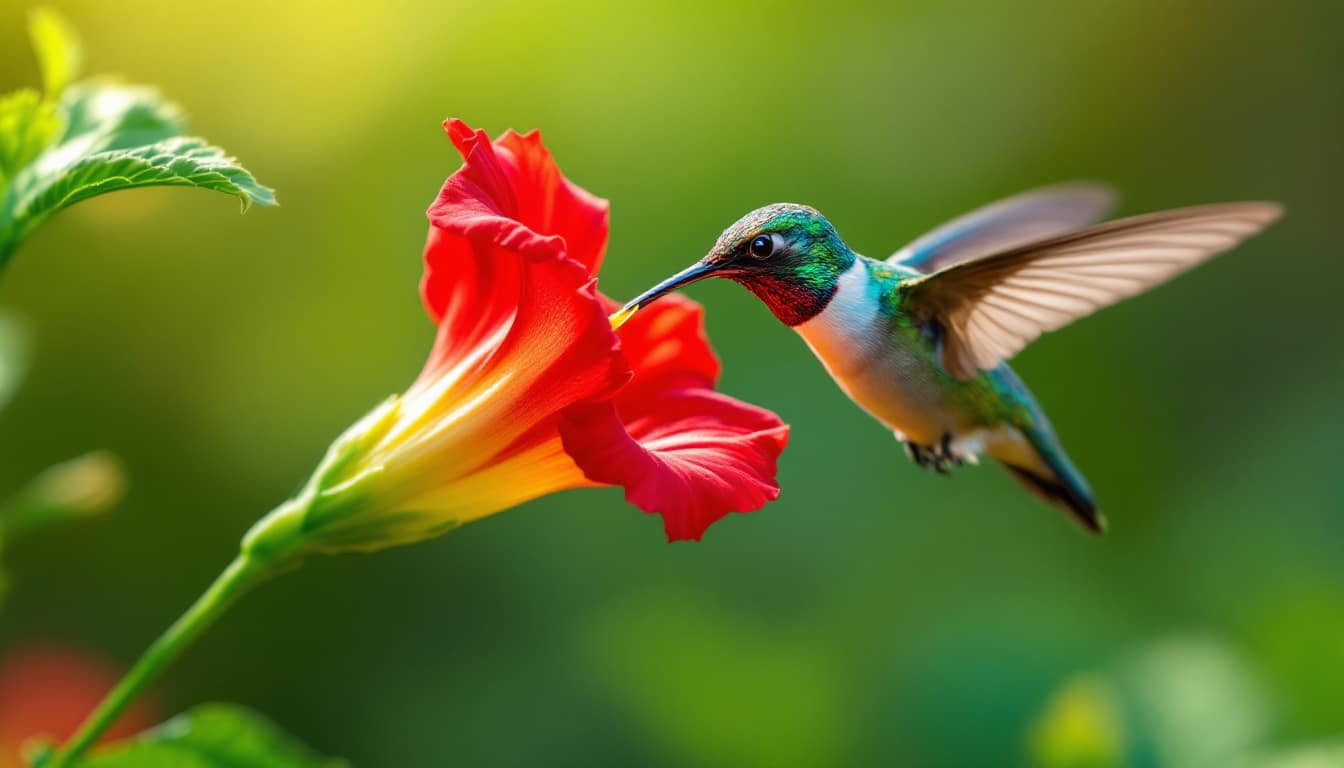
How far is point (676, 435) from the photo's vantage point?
1.51 meters

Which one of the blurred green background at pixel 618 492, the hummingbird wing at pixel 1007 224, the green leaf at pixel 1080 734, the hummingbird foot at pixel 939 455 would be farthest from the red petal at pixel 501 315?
the blurred green background at pixel 618 492

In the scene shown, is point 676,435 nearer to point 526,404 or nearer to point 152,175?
point 526,404

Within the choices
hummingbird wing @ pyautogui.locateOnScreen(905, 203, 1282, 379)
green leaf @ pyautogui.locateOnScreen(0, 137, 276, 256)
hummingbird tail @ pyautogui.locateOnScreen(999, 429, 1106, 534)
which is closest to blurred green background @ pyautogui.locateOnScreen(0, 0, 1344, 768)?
hummingbird tail @ pyautogui.locateOnScreen(999, 429, 1106, 534)

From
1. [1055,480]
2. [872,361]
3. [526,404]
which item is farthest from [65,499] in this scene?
[1055,480]

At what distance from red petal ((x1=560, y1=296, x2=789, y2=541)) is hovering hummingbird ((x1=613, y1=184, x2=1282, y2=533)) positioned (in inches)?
4.1

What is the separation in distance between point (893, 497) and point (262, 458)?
1.83 m

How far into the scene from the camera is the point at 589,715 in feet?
11.8

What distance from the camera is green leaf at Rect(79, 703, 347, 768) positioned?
1.32 m

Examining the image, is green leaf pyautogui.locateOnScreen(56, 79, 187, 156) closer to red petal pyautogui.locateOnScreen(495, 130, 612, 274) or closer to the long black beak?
red petal pyautogui.locateOnScreen(495, 130, 612, 274)

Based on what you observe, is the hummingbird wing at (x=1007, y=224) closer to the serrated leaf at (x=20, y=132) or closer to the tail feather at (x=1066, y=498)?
the tail feather at (x=1066, y=498)

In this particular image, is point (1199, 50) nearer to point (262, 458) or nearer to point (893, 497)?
point (893, 497)

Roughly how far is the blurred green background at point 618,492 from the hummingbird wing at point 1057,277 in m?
1.34

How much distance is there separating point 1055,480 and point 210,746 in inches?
53.3

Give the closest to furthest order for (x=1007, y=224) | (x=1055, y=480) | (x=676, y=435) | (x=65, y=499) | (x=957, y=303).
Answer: (x=676, y=435) < (x=65, y=499) < (x=957, y=303) < (x=1055, y=480) < (x=1007, y=224)
